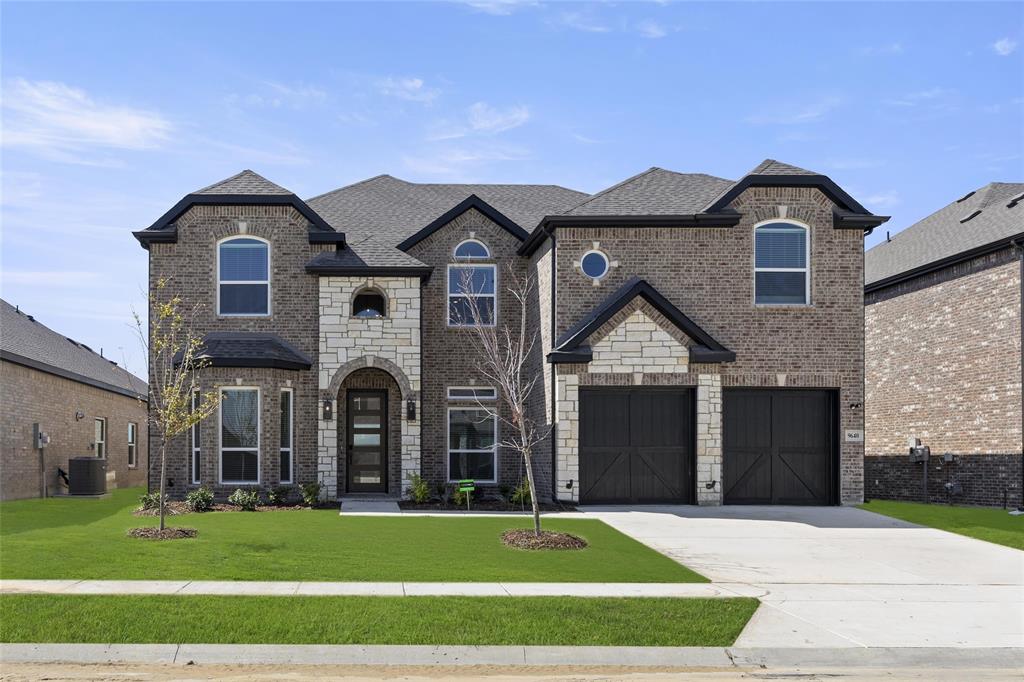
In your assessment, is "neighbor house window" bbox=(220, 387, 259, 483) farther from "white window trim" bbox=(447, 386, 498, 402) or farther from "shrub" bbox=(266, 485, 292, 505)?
"white window trim" bbox=(447, 386, 498, 402)

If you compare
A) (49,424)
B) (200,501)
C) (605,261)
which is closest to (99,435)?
(49,424)

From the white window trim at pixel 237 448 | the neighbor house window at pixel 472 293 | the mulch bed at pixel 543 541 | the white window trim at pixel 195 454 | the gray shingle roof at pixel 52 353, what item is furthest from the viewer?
the gray shingle roof at pixel 52 353

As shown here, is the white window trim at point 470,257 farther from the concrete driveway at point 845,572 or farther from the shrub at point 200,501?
the shrub at point 200,501

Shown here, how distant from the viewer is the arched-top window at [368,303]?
22859mm

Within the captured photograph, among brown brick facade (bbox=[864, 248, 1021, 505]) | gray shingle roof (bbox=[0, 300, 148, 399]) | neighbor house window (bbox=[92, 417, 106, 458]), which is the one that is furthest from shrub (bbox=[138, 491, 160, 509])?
brown brick facade (bbox=[864, 248, 1021, 505])

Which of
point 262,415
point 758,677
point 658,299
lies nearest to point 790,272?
point 658,299

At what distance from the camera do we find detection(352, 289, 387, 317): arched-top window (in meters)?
22.9

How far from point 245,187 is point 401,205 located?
207 inches

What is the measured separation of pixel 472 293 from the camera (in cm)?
2364

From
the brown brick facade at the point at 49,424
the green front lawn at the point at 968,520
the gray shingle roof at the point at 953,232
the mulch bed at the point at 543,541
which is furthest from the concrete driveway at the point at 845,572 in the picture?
the brown brick facade at the point at 49,424

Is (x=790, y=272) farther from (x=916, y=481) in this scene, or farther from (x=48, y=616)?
(x=48, y=616)

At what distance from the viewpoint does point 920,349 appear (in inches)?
1030

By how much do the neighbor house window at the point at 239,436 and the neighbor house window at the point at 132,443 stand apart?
1586 cm

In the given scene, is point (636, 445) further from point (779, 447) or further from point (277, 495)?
point (277, 495)
